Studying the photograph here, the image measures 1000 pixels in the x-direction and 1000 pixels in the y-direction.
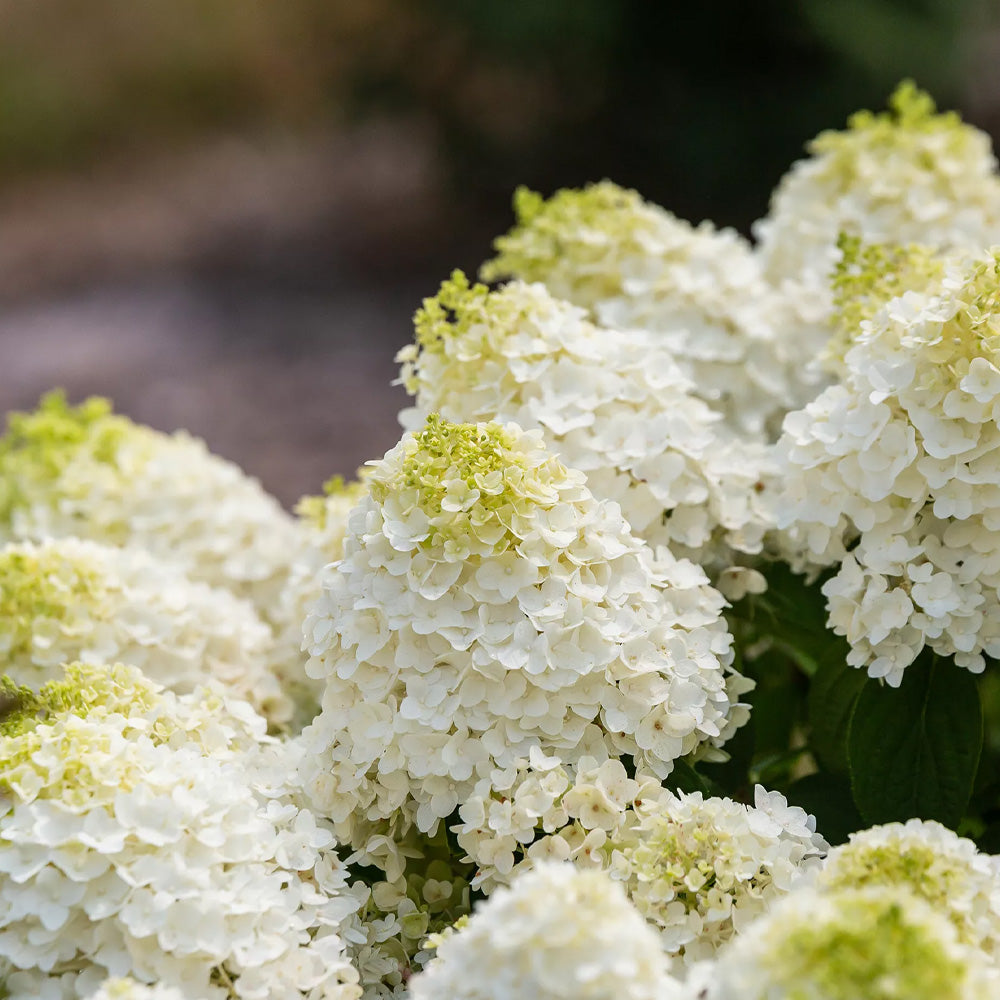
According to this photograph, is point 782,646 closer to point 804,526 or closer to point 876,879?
point 804,526

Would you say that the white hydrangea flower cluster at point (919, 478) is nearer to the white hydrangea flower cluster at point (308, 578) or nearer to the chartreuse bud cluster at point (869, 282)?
the chartreuse bud cluster at point (869, 282)

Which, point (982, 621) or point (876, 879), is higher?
point (982, 621)

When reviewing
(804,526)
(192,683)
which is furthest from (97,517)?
(804,526)

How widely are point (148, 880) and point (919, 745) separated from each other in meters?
0.88

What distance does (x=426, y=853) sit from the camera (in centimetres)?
149

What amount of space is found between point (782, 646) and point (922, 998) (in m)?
0.96

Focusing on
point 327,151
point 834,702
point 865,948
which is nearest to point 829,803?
point 834,702

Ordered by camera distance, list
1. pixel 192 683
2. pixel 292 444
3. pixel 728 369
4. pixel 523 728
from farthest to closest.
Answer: pixel 292 444 < pixel 728 369 < pixel 192 683 < pixel 523 728

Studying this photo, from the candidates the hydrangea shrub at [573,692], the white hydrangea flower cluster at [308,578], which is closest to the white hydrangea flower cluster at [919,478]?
the hydrangea shrub at [573,692]

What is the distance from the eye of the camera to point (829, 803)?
1596mm

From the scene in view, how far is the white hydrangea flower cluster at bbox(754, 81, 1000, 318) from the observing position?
2.03 meters

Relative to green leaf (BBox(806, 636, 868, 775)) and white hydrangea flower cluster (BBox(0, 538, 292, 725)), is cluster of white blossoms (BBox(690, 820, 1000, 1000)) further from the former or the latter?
white hydrangea flower cluster (BBox(0, 538, 292, 725))

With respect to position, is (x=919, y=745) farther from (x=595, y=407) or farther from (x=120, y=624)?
(x=120, y=624)

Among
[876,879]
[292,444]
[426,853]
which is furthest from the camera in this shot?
[292,444]
